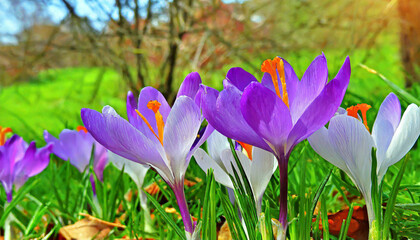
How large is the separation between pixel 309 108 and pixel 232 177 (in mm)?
175

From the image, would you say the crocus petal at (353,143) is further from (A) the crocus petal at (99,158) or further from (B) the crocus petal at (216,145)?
(A) the crocus petal at (99,158)

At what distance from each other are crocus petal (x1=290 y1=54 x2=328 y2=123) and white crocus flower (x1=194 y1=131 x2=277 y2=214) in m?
0.08

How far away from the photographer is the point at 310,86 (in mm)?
486

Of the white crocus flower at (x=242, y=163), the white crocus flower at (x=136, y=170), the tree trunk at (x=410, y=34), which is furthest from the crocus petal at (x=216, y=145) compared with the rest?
the tree trunk at (x=410, y=34)

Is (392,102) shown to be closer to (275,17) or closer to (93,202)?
(93,202)

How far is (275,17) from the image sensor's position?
137 inches

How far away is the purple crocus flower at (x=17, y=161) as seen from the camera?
86 cm

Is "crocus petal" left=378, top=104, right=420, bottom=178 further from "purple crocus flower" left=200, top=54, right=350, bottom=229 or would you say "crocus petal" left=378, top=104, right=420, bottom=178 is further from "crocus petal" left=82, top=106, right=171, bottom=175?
"crocus petal" left=82, top=106, right=171, bottom=175

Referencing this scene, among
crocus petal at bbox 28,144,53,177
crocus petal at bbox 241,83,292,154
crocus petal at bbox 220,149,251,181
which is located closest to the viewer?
crocus petal at bbox 241,83,292,154

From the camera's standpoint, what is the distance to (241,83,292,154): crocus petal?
451mm

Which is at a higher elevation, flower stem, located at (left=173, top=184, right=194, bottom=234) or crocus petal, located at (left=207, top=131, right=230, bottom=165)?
crocus petal, located at (left=207, top=131, right=230, bottom=165)

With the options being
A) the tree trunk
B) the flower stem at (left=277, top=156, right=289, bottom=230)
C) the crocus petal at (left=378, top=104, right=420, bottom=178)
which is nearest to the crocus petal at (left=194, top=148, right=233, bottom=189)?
the flower stem at (left=277, top=156, right=289, bottom=230)

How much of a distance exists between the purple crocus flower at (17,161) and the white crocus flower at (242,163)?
43 cm

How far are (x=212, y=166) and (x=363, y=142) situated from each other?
194 mm
